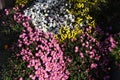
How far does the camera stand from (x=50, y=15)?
6.14 meters

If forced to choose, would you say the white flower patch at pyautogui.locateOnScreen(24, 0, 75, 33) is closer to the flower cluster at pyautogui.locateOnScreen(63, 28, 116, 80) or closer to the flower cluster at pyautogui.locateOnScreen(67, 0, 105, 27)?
the flower cluster at pyautogui.locateOnScreen(67, 0, 105, 27)

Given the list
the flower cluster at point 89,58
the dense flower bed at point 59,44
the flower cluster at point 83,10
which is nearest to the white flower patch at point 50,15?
the dense flower bed at point 59,44

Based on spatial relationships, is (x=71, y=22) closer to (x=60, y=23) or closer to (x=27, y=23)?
(x=60, y=23)

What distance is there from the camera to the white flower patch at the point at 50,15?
5949 mm

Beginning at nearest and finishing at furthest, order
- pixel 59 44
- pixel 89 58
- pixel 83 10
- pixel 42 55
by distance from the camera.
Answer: pixel 89 58 → pixel 42 55 → pixel 59 44 → pixel 83 10

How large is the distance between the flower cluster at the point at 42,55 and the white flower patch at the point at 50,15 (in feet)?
0.52

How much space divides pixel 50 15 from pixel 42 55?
0.94 metres

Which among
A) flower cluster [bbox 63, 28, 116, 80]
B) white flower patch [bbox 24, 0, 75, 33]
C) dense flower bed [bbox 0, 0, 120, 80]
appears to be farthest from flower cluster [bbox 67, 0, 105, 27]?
flower cluster [bbox 63, 28, 116, 80]

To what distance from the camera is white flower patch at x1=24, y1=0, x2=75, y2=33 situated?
5.95 meters

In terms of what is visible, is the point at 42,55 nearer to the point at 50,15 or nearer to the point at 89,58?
the point at 89,58

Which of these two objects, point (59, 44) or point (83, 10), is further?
point (83, 10)

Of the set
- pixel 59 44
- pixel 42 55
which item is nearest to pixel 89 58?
pixel 59 44

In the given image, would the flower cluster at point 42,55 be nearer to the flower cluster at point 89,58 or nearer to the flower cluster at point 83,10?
the flower cluster at point 89,58

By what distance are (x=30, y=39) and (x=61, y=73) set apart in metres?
0.96
